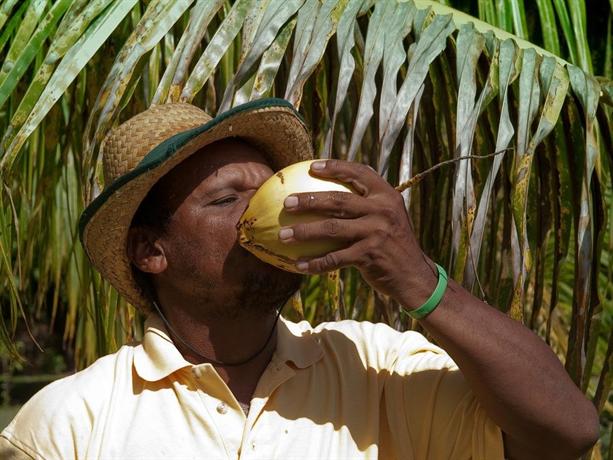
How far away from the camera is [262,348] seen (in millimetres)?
2305

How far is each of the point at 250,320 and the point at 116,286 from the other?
33 centimetres

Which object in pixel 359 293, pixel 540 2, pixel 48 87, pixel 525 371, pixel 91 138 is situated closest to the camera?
pixel 525 371

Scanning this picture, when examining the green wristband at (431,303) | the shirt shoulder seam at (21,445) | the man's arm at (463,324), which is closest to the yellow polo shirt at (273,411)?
the shirt shoulder seam at (21,445)

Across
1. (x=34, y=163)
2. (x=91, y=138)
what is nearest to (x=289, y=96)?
(x=91, y=138)

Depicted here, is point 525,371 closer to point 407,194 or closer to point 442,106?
point 407,194

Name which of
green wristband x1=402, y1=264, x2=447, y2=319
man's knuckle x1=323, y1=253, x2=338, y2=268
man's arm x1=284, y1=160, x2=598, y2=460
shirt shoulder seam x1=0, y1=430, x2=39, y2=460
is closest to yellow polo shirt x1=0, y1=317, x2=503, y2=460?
shirt shoulder seam x1=0, y1=430, x2=39, y2=460

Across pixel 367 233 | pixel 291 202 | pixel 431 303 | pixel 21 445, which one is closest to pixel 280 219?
pixel 291 202

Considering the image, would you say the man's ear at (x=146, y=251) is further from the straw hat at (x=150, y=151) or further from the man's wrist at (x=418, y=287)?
the man's wrist at (x=418, y=287)

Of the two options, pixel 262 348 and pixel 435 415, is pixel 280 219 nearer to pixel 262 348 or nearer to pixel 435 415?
pixel 262 348

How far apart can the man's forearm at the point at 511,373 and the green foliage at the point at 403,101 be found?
0.50 m

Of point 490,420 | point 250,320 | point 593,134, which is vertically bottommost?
point 490,420

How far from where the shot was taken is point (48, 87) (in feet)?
8.69

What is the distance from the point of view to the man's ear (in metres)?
2.36

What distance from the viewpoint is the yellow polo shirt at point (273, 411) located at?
2.09m
